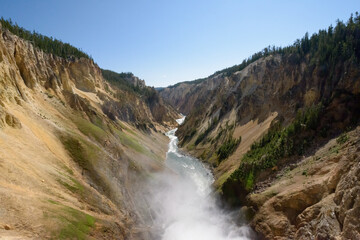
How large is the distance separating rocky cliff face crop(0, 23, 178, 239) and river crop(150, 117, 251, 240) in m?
3.31

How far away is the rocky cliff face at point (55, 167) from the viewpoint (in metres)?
15.7

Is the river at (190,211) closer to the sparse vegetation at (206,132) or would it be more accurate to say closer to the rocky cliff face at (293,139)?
the rocky cliff face at (293,139)

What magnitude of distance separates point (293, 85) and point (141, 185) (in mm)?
40916

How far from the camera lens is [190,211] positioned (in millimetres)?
34188

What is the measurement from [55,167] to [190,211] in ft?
65.3

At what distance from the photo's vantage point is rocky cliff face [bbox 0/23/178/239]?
618 inches

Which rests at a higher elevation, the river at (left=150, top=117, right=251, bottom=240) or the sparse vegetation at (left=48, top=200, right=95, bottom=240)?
the sparse vegetation at (left=48, top=200, right=95, bottom=240)

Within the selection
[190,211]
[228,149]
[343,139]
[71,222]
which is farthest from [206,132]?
[71,222]

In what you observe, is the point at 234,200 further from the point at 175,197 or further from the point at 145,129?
the point at 145,129

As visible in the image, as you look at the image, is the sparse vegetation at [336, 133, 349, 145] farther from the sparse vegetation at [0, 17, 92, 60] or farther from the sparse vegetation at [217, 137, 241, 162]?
the sparse vegetation at [0, 17, 92, 60]

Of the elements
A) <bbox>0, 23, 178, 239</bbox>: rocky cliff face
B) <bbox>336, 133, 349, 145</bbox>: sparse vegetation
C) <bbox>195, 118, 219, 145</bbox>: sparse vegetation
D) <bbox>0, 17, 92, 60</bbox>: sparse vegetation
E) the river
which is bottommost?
the river

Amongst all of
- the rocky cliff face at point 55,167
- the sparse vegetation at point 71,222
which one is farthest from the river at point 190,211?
the sparse vegetation at point 71,222

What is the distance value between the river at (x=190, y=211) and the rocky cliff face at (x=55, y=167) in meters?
3.31

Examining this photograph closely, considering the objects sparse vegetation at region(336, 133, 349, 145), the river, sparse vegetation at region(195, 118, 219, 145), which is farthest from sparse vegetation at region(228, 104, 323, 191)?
sparse vegetation at region(195, 118, 219, 145)
